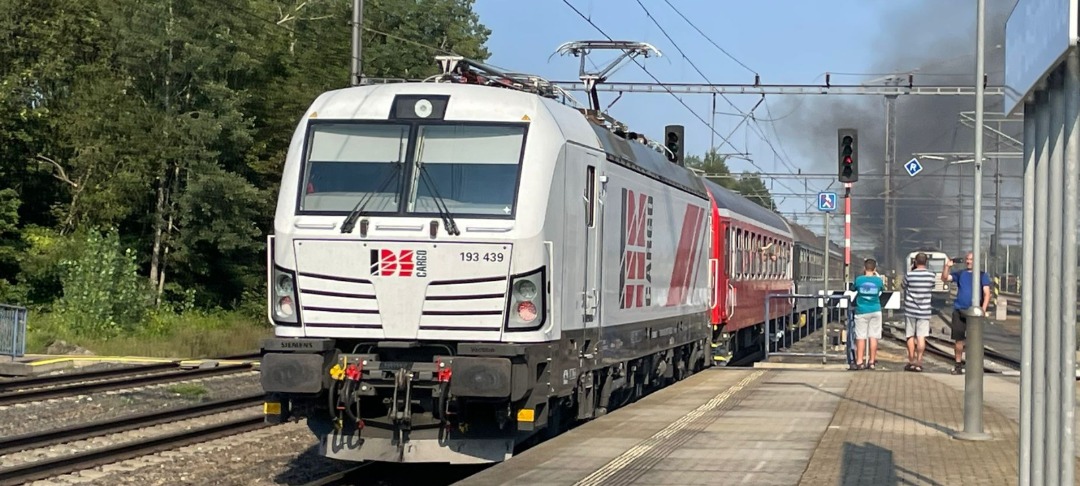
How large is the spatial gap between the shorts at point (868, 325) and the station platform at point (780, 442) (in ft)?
10.1

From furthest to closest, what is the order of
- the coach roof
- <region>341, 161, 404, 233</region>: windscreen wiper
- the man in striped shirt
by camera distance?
the coach roof
the man in striped shirt
<region>341, 161, 404, 233</region>: windscreen wiper

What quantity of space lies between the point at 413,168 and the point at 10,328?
1461cm

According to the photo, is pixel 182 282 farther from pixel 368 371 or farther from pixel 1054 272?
pixel 1054 272

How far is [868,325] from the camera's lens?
20016mm

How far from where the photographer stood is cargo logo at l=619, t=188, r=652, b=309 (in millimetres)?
13906

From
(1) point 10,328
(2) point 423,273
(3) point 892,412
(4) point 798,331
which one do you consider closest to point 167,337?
(1) point 10,328

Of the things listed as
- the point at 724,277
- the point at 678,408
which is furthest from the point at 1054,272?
the point at 724,277

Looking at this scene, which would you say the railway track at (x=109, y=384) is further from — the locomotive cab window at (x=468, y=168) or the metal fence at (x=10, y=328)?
the locomotive cab window at (x=468, y=168)

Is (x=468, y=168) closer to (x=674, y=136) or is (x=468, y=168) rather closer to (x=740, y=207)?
(x=740, y=207)

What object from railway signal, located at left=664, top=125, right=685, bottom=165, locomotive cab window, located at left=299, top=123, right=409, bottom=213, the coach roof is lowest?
locomotive cab window, located at left=299, top=123, right=409, bottom=213

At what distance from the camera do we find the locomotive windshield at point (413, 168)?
34.6 feet

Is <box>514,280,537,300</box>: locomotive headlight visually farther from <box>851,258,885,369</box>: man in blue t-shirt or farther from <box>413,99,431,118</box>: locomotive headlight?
<box>851,258,885,369</box>: man in blue t-shirt

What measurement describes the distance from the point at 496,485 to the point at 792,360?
18481 millimetres

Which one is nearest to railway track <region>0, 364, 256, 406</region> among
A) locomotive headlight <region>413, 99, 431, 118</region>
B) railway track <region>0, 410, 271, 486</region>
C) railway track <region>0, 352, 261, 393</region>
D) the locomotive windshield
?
railway track <region>0, 352, 261, 393</region>
